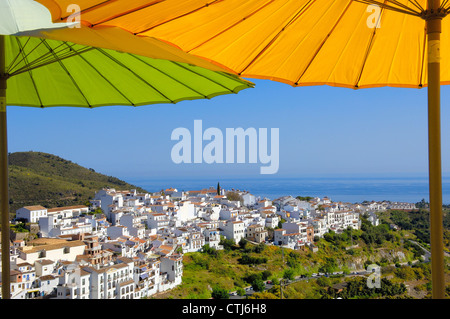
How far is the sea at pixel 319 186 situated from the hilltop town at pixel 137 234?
1423 millimetres

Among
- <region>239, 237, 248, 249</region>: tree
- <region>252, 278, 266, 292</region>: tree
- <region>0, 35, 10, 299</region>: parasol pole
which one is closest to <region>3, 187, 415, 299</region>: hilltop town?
<region>239, 237, 248, 249</region>: tree

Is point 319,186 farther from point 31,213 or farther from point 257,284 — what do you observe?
point 31,213

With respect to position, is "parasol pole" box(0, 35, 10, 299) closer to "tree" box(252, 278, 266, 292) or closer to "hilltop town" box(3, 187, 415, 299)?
"hilltop town" box(3, 187, 415, 299)

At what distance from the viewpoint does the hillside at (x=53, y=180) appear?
356 inches

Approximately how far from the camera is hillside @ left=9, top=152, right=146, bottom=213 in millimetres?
9031

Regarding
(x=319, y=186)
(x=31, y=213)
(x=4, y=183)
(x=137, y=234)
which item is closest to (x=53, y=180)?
(x=31, y=213)

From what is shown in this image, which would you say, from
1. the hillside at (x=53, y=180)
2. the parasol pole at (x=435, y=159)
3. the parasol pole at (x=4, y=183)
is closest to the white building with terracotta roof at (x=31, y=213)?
the hillside at (x=53, y=180)

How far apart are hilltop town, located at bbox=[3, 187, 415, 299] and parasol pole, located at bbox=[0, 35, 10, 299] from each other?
3598mm

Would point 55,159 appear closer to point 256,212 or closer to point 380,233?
point 256,212

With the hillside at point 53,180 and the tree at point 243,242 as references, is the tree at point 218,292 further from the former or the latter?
the hillside at point 53,180

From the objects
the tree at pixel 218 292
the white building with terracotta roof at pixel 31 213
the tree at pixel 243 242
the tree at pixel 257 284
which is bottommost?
the tree at pixel 218 292

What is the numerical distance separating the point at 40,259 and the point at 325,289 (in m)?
7.53

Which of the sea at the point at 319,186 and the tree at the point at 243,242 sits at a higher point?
the sea at the point at 319,186
